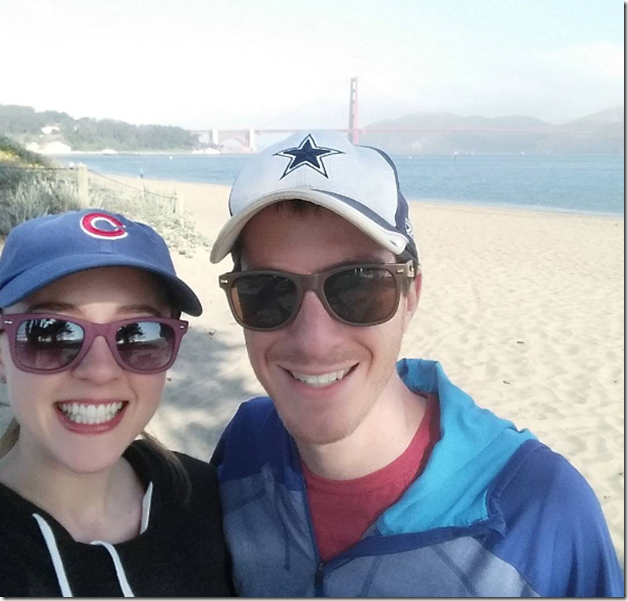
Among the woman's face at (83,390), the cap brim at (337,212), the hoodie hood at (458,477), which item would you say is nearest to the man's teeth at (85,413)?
the woman's face at (83,390)

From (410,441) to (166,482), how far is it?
0.59 m

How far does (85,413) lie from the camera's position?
4.13 ft

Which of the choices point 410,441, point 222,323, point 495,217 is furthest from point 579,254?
point 410,441

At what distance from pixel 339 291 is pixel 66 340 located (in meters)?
0.59

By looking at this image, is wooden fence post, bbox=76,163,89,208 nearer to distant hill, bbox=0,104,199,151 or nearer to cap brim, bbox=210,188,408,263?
cap brim, bbox=210,188,408,263

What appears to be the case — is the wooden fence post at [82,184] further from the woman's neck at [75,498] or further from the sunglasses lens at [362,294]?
the sunglasses lens at [362,294]

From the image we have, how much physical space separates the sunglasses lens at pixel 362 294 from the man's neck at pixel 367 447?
20 centimetres

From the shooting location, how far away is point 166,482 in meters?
1.43

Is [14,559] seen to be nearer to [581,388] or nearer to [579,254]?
[581,388]

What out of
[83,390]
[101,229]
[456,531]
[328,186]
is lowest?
[456,531]

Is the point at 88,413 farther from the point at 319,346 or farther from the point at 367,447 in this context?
the point at 367,447

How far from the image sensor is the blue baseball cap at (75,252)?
1.23 m

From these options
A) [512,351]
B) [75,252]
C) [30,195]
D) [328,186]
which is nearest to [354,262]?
[328,186]

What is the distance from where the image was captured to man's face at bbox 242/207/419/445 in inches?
51.6
